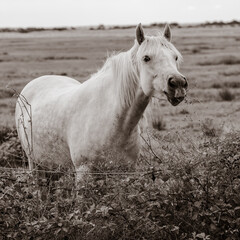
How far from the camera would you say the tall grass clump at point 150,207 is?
3.51 meters

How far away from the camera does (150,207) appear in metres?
3.55

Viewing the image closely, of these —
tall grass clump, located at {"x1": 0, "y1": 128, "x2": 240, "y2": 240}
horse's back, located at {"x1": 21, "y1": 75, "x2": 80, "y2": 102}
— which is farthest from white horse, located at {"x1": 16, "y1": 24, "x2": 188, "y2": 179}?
horse's back, located at {"x1": 21, "y1": 75, "x2": 80, "y2": 102}

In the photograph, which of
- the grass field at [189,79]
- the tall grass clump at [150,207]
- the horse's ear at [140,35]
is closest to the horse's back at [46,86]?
the grass field at [189,79]

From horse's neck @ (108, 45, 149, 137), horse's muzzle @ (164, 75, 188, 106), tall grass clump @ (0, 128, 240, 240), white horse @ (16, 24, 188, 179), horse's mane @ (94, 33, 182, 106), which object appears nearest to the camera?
tall grass clump @ (0, 128, 240, 240)

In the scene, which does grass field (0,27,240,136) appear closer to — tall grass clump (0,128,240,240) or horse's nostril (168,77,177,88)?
horse's nostril (168,77,177,88)

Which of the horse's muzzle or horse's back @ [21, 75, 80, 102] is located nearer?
the horse's muzzle

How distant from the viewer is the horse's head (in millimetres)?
4238

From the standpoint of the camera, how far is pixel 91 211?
354 cm

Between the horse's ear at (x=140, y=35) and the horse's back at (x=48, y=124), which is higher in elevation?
the horse's ear at (x=140, y=35)

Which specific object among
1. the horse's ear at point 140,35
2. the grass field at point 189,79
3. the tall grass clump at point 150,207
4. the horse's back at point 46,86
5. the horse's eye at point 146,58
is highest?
the horse's ear at point 140,35

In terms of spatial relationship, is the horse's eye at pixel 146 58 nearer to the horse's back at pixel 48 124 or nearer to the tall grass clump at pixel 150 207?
the tall grass clump at pixel 150 207

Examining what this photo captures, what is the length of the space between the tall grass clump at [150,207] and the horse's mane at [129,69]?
109 cm

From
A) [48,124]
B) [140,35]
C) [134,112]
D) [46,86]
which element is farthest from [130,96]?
[46,86]

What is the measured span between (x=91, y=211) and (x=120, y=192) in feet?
0.96
